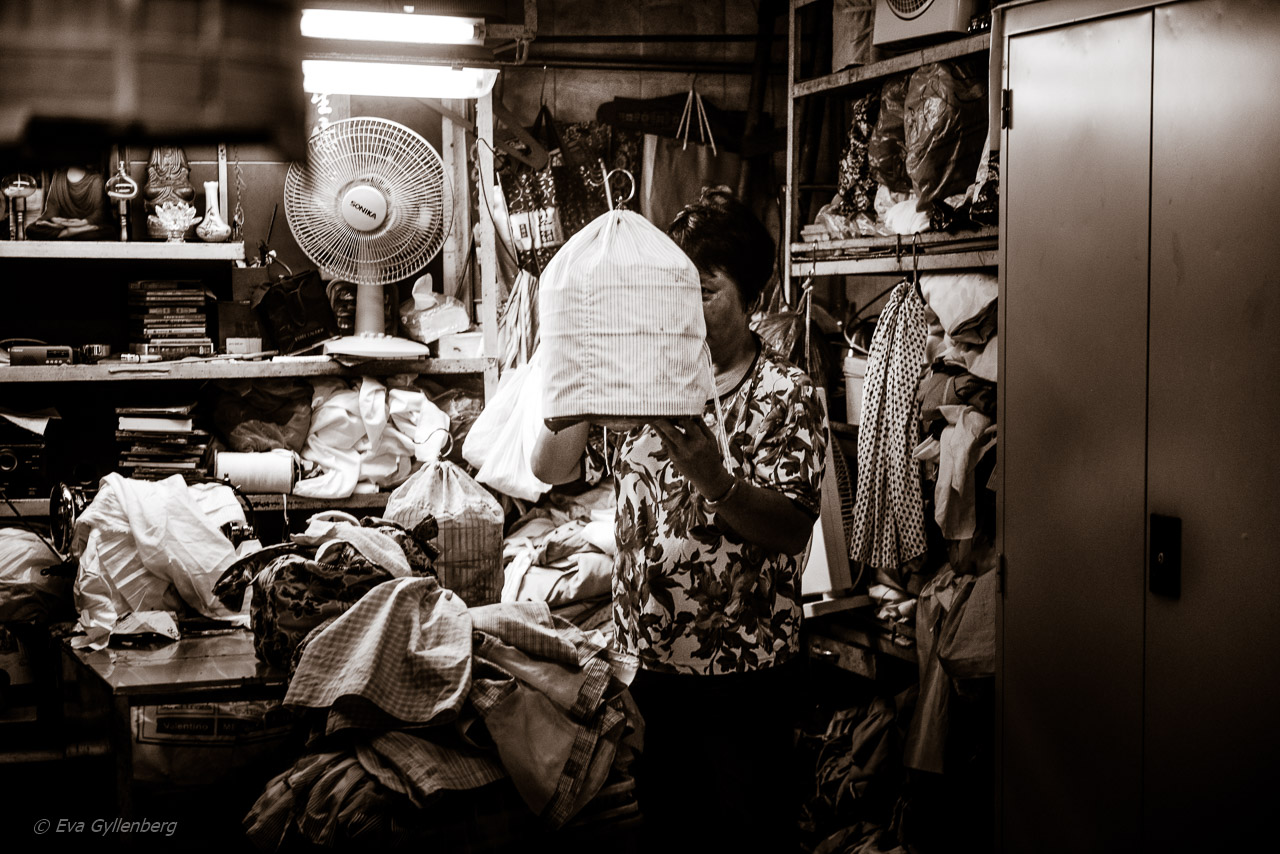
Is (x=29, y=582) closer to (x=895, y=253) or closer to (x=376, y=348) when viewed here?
A: (x=376, y=348)

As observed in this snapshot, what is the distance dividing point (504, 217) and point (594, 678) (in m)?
3.11

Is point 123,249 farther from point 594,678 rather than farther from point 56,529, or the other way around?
point 594,678

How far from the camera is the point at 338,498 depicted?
14.2ft

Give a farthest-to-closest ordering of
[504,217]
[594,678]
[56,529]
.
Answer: [504,217] < [56,529] < [594,678]

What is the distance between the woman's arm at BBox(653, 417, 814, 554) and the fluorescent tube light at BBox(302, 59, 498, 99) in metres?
1.95

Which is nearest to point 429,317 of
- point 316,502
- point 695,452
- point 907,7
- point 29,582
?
point 316,502

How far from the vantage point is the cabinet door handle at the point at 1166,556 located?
2.30 meters

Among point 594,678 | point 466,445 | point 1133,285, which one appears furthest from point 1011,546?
point 466,445

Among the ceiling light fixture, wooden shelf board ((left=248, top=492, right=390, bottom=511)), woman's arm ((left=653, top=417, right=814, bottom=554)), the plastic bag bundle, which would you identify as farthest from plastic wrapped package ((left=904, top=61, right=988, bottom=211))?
wooden shelf board ((left=248, top=492, right=390, bottom=511))

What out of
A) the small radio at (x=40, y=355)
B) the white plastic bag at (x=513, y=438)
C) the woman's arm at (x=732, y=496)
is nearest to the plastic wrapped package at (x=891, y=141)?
the white plastic bag at (x=513, y=438)

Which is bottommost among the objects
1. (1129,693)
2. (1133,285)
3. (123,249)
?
(1129,693)

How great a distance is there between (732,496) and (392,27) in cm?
179

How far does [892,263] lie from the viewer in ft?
11.7

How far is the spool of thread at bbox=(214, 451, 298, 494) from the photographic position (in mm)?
4172
